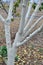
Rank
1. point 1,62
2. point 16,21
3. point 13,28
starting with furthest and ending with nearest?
point 16,21
point 13,28
point 1,62

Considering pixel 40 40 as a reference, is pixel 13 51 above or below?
above

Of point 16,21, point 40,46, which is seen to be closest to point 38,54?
point 40,46

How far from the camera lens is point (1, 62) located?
15.8ft

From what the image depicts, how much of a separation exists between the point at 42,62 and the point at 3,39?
1738mm

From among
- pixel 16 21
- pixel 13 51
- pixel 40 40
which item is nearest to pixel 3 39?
pixel 40 40

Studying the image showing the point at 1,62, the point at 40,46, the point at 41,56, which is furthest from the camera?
the point at 40,46

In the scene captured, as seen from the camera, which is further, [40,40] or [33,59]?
[40,40]

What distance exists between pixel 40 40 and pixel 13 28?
1.42 meters

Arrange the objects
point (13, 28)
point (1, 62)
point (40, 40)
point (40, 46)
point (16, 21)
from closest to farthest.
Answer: point (1, 62), point (40, 46), point (40, 40), point (13, 28), point (16, 21)

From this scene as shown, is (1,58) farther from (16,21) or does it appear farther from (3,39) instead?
(16,21)

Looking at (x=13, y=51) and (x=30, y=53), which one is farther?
A: (x=30, y=53)

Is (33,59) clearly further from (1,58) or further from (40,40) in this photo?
(40,40)

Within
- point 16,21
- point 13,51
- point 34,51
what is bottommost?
point 16,21

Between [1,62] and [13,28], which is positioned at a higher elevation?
[1,62]
